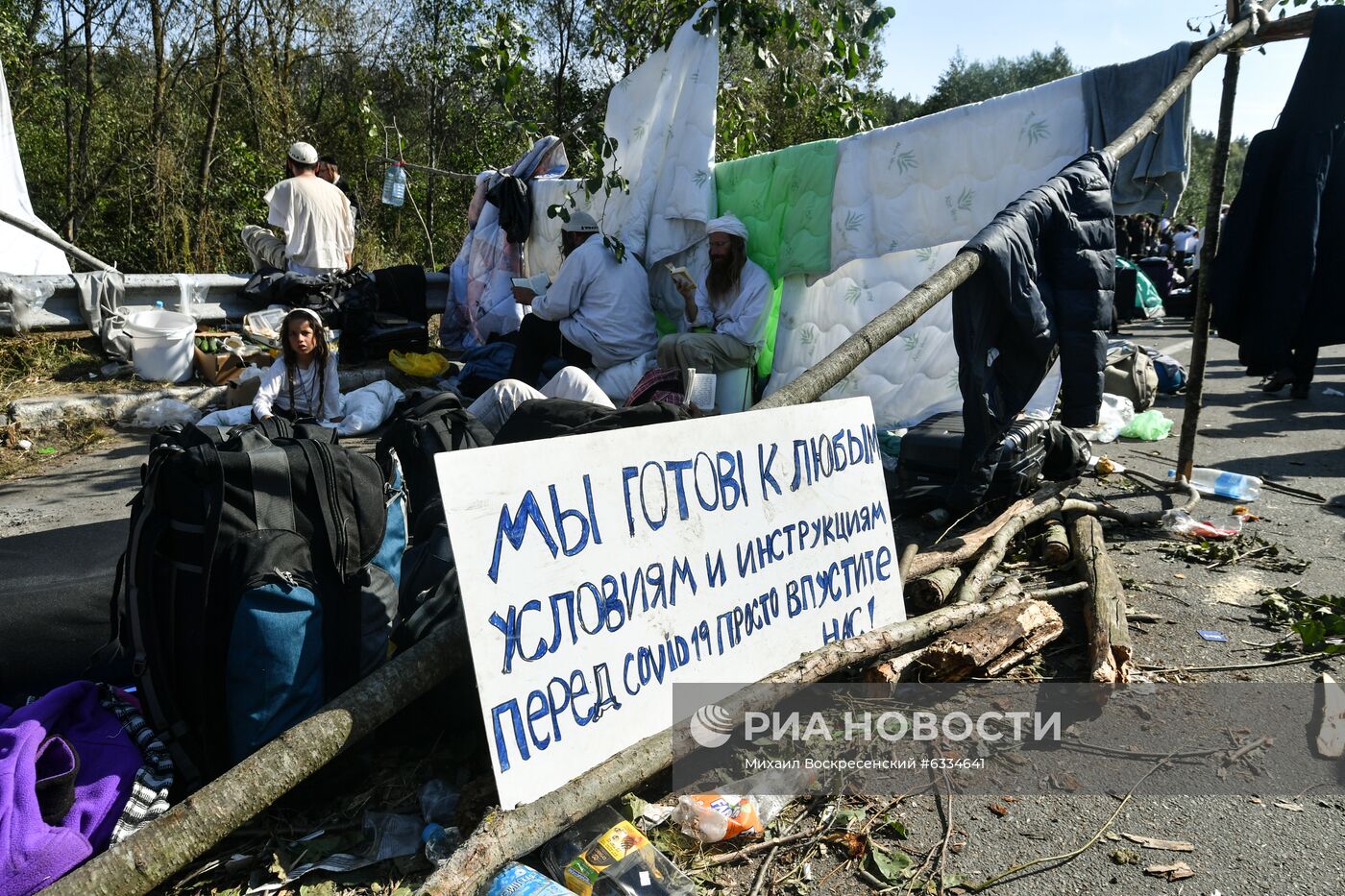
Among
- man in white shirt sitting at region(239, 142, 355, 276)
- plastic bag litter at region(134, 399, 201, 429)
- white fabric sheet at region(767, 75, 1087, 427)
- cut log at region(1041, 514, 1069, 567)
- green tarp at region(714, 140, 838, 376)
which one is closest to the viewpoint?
cut log at region(1041, 514, 1069, 567)

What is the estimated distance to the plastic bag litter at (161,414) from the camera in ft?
21.4

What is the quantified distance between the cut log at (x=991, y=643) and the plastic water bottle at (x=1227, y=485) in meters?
2.44

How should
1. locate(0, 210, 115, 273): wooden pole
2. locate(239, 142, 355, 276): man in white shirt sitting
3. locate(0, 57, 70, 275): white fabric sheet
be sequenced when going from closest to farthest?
locate(0, 210, 115, 273): wooden pole
locate(239, 142, 355, 276): man in white shirt sitting
locate(0, 57, 70, 275): white fabric sheet

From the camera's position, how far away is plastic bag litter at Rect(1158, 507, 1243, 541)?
4102 mm

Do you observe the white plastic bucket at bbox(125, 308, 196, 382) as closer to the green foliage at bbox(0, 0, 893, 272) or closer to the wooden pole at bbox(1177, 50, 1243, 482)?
the green foliage at bbox(0, 0, 893, 272)

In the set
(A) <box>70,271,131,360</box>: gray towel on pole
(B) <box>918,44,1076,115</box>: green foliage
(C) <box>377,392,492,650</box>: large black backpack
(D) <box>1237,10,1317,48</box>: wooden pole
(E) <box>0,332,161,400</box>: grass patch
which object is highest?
(B) <box>918,44,1076,115</box>: green foliage

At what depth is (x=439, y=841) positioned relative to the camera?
206 centimetres

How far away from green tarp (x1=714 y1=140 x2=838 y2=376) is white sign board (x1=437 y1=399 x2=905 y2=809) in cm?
331

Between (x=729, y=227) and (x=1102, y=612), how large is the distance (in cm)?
402

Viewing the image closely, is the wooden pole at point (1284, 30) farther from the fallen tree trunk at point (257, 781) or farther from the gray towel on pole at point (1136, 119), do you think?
the fallen tree trunk at point (257, 781)

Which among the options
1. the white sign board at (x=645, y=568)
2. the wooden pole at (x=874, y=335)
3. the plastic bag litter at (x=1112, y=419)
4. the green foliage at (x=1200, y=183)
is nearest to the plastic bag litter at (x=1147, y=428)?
the plastic bag litter at (x=1112, y=419)

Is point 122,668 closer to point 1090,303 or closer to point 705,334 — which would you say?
point 1090,303

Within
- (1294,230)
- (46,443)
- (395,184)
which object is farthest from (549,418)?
(395,184)

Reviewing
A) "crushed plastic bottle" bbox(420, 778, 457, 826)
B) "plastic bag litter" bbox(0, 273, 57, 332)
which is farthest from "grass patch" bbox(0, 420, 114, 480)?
"crushed plastic bottle" bbox(420, 778, 457, 826)
